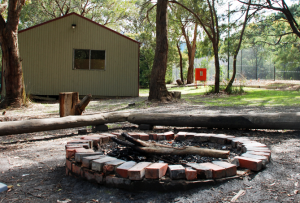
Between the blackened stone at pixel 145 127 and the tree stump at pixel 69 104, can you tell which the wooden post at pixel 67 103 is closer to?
the tree stump at pixel 69 104

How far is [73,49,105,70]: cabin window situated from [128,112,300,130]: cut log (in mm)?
9622

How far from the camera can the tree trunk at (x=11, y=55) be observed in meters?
9.05

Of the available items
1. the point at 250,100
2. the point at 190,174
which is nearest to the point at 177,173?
the point at 190,174

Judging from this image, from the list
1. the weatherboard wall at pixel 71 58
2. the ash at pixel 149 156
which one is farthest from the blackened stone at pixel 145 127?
the weatherboard wall at pixel 71 58

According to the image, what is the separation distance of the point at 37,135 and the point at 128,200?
336 centimetres

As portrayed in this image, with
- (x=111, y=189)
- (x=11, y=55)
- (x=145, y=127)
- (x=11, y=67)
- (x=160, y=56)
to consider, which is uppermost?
(x=160, y=56)

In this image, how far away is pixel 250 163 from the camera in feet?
7.92

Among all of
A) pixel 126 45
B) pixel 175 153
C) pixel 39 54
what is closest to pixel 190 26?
pixel 126 45

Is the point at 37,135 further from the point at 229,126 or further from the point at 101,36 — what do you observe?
the point at 101,36

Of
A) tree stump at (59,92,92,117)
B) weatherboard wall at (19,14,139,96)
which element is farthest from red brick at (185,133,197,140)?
weatherboard wall at (19,14,139,96)

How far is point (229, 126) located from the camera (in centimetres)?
443

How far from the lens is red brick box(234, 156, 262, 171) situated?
7.89 ft

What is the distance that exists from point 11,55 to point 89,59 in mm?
4894

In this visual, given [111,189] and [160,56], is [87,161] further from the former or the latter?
[160,56]
